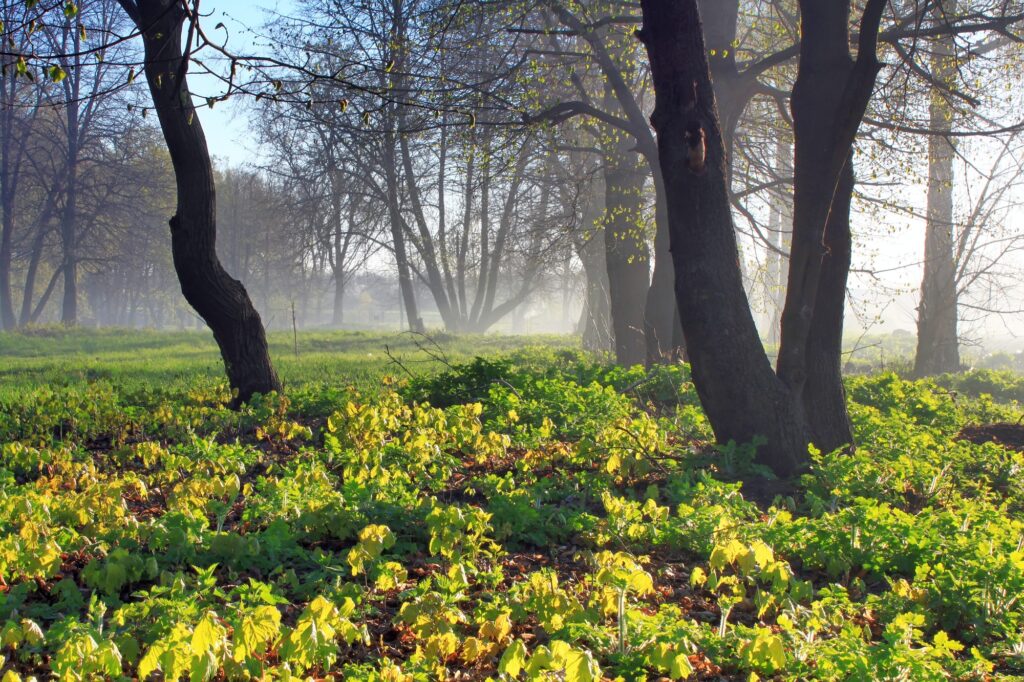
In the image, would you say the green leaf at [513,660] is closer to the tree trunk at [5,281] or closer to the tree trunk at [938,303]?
the tree trunk at [938,303]

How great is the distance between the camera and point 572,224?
14.6 meters

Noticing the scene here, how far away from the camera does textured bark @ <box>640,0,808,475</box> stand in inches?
249

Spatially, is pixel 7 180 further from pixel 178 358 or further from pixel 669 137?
A: pixel 669 137

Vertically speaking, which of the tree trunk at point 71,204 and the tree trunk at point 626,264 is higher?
the tree trunk at point 71,204

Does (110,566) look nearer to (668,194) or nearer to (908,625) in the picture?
(908,625)

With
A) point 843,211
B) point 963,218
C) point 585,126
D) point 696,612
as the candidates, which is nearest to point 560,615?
point 696,612

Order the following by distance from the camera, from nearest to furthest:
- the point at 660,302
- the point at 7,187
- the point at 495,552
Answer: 1. the point at 495,552
2. the point at 660,302
3. the point at 7,187

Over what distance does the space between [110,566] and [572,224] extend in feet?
39.1

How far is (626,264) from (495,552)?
11476 mm

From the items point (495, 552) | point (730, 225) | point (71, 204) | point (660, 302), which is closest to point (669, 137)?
point (730, 225)

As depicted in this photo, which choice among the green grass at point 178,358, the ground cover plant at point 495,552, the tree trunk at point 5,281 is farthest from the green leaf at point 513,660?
the tree trunk at point 5,281

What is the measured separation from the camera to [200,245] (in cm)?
866

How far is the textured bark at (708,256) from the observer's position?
20.7ft

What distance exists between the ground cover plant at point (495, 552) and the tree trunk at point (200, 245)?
1129 mm
